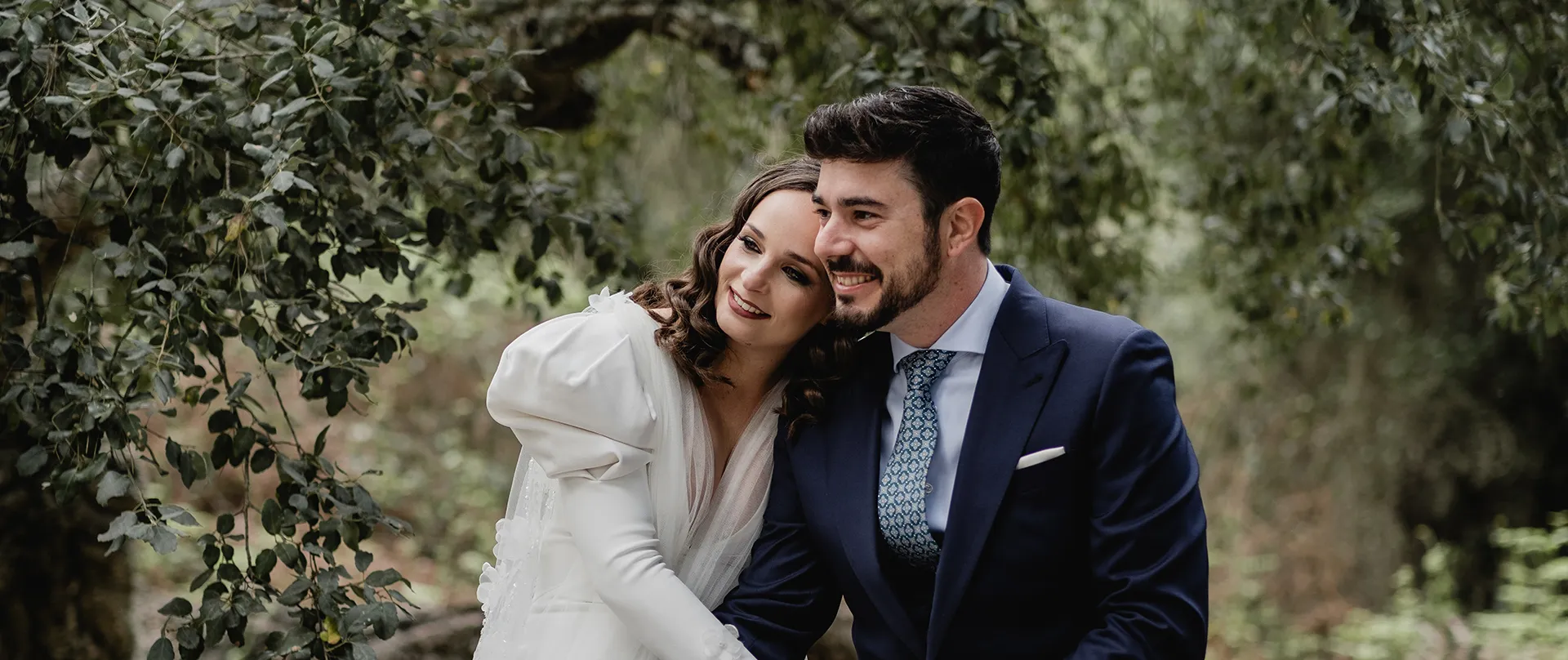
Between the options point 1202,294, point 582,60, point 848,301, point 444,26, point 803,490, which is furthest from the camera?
point 1202,294

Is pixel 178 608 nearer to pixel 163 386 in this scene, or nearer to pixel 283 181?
pixel 163 386

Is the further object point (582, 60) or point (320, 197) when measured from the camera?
point (582, 60)

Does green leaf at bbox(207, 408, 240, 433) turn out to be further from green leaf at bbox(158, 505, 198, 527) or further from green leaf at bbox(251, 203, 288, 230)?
green leaf at bbox(251, 203, 288, 230)

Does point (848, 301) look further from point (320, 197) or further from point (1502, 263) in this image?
point (1502, 263)

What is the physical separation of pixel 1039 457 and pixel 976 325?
27 cm

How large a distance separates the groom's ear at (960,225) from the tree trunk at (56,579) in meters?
2.30

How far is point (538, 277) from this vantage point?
122 inches

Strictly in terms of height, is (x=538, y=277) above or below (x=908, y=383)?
below

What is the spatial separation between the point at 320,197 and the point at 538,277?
2.68 ft

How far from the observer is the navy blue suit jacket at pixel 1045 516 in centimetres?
188

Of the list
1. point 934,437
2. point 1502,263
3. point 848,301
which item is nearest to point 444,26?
point 848,301

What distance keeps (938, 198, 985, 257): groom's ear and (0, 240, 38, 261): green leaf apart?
151cm

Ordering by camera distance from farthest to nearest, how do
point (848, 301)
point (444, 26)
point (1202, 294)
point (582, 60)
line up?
point (1202, 294) < point (582, 60) < point (444, 26) < point (848, 301)

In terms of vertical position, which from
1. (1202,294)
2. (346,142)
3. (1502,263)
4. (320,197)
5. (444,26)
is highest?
(1502,263)
